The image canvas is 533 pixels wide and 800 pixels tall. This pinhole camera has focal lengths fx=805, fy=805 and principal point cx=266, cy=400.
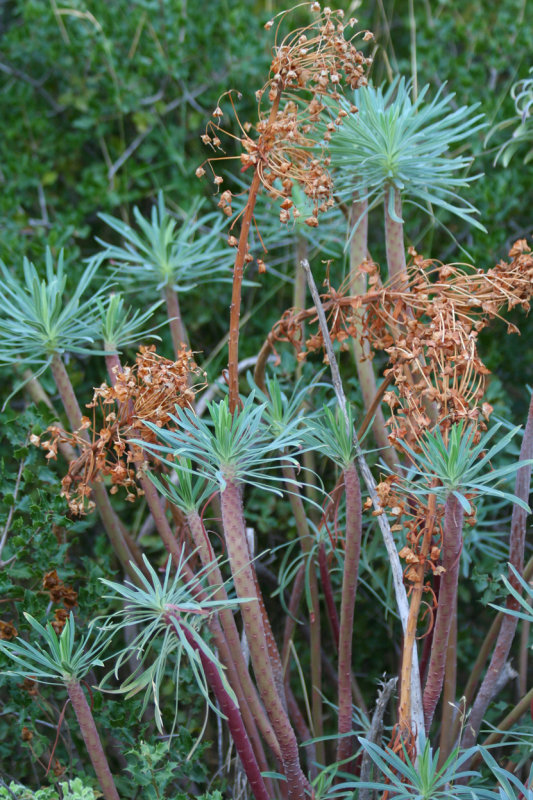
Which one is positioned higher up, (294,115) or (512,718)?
(294,115)

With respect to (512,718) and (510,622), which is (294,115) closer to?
(510,622)

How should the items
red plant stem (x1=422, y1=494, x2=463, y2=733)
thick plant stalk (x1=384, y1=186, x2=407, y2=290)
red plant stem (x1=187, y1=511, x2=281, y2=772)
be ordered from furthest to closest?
thick plant stalk (x1=384, y1=186, x2=407, y2=290) < red plant stem (x1=187, y1=511, x2=281, y2=772) < red plant stem (x1=422, y1=494, x2=463, y2=733)

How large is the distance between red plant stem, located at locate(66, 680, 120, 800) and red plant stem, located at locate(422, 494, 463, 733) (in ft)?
1.15

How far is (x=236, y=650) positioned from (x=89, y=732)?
176mm

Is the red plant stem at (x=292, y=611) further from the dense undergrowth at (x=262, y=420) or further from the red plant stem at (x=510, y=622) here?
the red plant stem at (x=510, y=622)

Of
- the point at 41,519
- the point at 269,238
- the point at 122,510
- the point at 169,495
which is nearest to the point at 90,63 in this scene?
the point at 269,238

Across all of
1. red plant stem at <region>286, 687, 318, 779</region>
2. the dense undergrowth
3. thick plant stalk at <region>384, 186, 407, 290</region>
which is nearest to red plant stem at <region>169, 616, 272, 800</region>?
the dense undergrowth

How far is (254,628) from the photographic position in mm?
832

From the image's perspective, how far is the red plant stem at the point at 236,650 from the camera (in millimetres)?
875

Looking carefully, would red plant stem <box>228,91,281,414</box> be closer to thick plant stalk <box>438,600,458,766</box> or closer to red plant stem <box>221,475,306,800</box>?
red plant stem <box>221,475,306,800</box>

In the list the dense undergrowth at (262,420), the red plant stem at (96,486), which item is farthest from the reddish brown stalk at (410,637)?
the red plant stem at (96,486)

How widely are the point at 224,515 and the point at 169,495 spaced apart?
0.08 m

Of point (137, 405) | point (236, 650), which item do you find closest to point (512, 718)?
point (236, 650)

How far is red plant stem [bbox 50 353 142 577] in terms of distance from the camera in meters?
1.02
